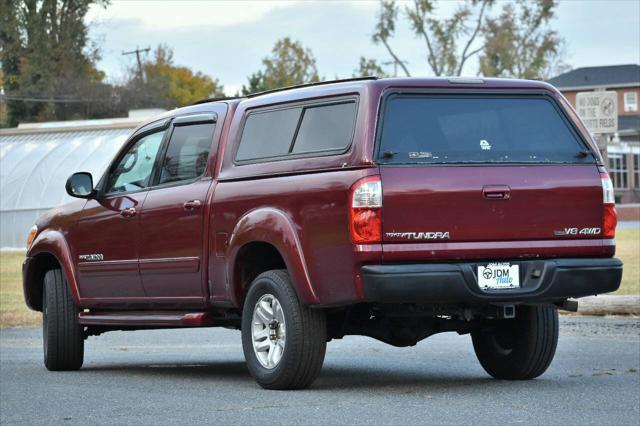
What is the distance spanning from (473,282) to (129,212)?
3.36 meters

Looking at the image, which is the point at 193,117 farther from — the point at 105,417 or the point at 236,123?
the point at 105,417

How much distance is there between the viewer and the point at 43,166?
4578 cm

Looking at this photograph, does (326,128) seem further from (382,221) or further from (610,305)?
(610,305)

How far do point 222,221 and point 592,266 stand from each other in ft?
8.55

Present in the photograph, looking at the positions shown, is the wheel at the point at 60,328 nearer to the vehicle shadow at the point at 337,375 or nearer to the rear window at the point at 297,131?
the vehicle shadow at the point at 337,375

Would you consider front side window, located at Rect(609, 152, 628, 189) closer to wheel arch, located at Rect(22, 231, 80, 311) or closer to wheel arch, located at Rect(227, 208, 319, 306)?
wheel arch, located at Rect(22, 231, 80, 311)

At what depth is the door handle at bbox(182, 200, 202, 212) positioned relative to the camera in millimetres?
9750

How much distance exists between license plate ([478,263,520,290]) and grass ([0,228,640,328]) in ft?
31.3

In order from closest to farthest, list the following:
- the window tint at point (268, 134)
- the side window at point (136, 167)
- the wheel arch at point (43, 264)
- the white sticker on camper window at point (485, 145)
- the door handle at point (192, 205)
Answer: the white sticker on camper window at point (485, 145)
the window tint at point (268, 134)
the door handle at point (192, 205)
the side window at point (136, 167)
the wheel arch at point (43, 264)

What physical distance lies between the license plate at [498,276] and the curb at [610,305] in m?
7.57

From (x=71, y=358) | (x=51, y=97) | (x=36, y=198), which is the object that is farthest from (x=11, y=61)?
(x=71, y=358)

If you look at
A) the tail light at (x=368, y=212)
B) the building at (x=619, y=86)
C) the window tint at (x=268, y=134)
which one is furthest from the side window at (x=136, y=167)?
the building at (x=619, y=86)

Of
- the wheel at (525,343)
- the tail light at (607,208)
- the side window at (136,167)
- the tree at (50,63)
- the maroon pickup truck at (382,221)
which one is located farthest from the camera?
the tree at (50,63)

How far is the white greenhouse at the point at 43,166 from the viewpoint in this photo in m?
44.2
